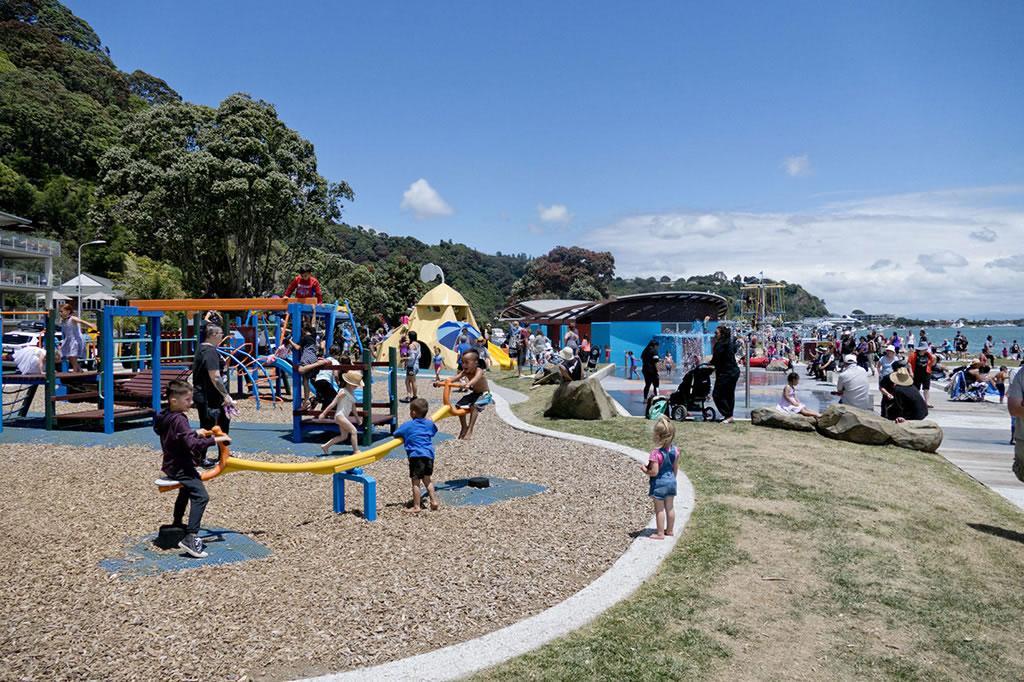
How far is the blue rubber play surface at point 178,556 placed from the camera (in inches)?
225

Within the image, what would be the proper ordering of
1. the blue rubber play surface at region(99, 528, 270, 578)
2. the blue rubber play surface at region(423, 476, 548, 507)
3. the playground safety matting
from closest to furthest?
1. the blue rubber play surface at region(99, 528, 270, 578)
2. the blue rubber play surface at region(423, 476, 548, 507)
3. the playground safety matting

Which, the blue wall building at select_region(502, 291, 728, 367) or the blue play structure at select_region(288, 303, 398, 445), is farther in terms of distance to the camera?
the blue wall building at select_region(502, 291, 728, 367)

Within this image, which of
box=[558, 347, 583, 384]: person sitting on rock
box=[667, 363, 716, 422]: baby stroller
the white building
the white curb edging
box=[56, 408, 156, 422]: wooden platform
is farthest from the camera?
the white building

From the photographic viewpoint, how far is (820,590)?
573 centimetres

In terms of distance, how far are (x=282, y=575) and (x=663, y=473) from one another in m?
3.39

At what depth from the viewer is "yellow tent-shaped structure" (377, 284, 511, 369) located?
29.5 metres

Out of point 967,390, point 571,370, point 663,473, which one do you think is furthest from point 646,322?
point 663,473

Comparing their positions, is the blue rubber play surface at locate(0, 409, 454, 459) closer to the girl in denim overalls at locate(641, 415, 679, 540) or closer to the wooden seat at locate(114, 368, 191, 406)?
the wooden seat at locate(114, 368, 191, 406)

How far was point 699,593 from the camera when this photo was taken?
18.2 ft

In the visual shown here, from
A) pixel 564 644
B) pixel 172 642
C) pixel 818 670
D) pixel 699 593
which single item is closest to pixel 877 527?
pixel 699 593

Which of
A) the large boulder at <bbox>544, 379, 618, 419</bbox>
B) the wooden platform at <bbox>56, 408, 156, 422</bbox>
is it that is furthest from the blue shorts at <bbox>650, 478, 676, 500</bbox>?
the wooden platform at <bbox>56, 408, 156, 422</bbox>

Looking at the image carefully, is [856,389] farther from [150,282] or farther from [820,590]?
[150,282]

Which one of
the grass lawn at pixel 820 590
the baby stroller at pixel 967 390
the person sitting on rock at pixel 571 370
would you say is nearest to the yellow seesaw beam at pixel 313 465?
the grass lawn at pixel 820 590

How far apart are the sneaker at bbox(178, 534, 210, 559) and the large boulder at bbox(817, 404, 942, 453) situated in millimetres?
10159
